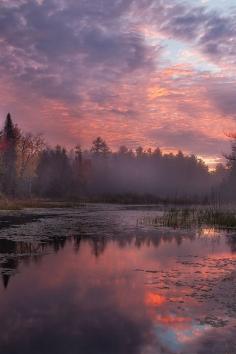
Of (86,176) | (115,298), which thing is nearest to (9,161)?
(86,176)

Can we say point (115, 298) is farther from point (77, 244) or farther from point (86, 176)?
point (86, 176)

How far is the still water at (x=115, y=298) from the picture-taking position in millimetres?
9117

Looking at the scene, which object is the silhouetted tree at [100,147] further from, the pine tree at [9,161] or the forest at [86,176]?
the pine tree at [9,161]

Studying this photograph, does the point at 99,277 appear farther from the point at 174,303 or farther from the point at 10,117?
the point at 10,117

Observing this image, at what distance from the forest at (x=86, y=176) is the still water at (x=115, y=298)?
24179 mm

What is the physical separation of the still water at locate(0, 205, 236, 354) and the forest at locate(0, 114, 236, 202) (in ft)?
79.3

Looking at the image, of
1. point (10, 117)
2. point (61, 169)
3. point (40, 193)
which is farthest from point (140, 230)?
point (61, 169)

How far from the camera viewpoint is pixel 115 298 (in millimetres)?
12734

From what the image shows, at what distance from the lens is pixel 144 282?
1498 centimetres

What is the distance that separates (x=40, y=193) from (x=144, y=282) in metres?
86.2

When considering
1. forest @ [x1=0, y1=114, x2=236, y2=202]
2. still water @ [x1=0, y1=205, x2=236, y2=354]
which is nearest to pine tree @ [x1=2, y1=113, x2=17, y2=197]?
forest @ [x1=0, y1=114, x2=236, y2=202]

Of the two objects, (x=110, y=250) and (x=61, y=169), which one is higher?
(x=61, y=169)

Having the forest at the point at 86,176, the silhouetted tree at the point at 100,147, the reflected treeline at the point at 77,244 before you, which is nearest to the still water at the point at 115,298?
the reflected treeline at the point at 77,244

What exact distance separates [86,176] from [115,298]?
363ft
